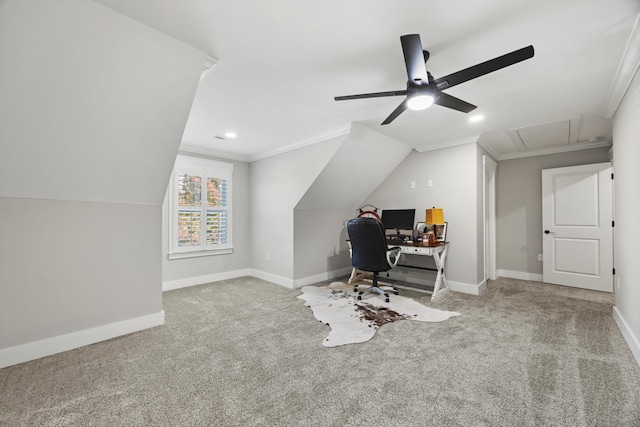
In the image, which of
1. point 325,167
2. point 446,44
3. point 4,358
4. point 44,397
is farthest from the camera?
point 325,167

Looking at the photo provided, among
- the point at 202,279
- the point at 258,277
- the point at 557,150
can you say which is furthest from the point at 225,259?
the point at 557,150

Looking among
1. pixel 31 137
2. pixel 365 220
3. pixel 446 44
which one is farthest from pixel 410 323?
pixel 31 137

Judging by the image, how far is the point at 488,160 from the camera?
4.52 metres

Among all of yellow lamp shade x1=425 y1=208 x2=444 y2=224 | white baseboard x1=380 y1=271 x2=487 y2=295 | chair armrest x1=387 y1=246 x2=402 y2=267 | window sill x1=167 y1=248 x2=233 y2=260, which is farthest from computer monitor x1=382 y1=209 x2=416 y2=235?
window sill x1=167 y1=248 x2=233 y2=260

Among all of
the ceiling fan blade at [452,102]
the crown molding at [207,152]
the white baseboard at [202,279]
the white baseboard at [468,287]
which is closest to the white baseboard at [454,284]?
the white baseboard at [468,287]

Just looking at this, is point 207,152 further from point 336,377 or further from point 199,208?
point 336,377

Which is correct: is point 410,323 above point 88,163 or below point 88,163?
below

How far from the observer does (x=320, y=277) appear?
4.68m

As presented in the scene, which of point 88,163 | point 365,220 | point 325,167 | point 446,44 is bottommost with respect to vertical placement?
point 365,220

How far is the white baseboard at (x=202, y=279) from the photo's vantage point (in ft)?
13.8

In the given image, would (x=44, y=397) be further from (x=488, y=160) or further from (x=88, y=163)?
(x=488, y=160)

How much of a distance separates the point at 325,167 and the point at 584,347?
3246mm

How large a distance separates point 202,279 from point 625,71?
18.0ft

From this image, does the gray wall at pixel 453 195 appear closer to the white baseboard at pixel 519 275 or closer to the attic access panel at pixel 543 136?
the attic access panel at pixel 543 136
